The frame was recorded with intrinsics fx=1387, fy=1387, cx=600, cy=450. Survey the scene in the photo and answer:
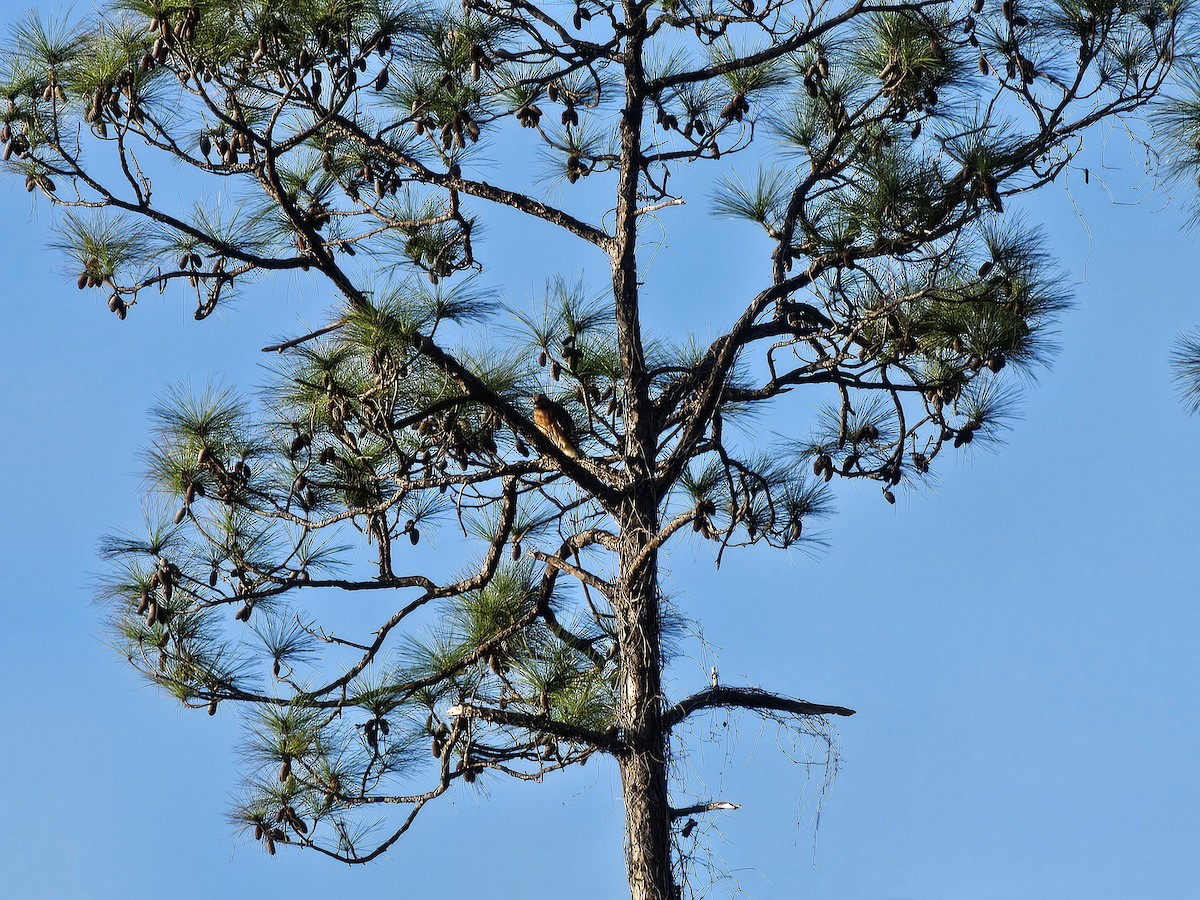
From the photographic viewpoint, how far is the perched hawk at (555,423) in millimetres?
2889

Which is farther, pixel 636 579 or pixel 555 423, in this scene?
pixel 555 423

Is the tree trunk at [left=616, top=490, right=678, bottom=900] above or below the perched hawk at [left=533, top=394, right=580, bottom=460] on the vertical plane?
below

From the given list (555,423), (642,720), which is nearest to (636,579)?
(642,720)

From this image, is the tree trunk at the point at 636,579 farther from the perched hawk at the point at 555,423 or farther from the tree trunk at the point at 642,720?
the perched hawk at the point at 555,423

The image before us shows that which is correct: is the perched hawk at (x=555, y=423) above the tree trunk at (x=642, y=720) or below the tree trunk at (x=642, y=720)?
above

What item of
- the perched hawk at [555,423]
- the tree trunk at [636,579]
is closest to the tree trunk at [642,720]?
the tree trunk at [636,579]

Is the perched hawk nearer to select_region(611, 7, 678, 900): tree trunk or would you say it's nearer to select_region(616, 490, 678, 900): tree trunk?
select_region(611, 7, 678, 900): tree trunk

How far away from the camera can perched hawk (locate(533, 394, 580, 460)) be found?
2889 mm

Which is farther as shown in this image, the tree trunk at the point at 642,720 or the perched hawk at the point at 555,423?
the perched hawk at the point at 555,423

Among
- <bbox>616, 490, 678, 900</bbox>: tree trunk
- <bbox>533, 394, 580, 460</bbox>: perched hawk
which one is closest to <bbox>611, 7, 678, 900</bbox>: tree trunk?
<bbox>616, 490, 678, 900</bbox>: tree trunk

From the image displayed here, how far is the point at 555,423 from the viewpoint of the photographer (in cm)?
291

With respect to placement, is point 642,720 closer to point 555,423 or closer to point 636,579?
point 636,579

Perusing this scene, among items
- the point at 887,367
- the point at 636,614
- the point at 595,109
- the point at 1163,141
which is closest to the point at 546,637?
the point at 636,614

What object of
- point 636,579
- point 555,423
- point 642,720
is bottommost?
point 642,720
